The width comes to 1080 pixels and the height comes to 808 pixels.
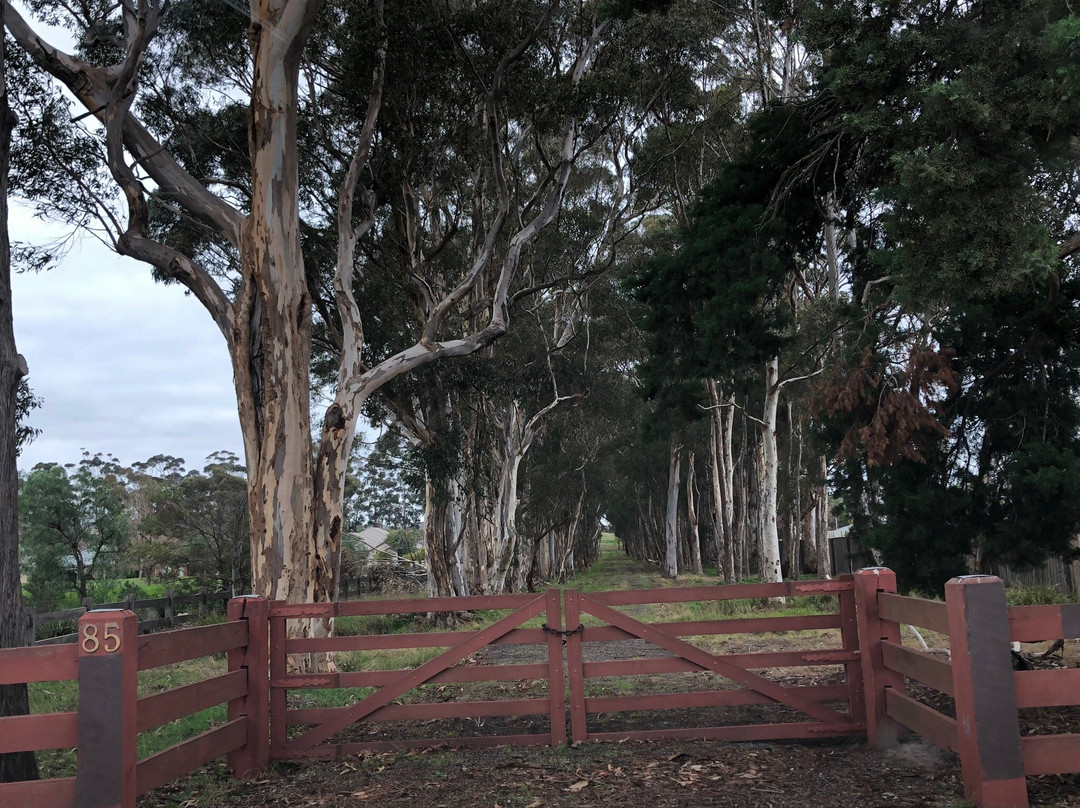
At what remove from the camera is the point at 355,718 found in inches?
269

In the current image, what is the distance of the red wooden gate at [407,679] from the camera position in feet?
22.4

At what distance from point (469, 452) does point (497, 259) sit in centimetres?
496

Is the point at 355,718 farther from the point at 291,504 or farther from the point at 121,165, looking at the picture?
the point at 121,165

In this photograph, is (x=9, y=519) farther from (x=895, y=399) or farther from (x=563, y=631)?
(x=895, y=399)

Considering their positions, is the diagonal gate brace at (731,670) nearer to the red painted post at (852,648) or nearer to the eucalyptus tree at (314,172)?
the red painted post at (852,648)

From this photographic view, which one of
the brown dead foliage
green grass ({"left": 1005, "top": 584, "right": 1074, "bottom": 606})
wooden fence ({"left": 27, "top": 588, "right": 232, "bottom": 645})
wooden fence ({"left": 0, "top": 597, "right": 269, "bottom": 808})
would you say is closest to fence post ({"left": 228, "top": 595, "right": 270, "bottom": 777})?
wooden fence ({"left": 0, "top": 597, "right": 269, "bottom": 808})

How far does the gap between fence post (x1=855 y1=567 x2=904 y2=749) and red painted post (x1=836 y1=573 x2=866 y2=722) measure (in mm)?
99

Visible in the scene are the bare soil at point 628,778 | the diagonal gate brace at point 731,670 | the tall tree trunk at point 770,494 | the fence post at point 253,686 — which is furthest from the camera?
the tall tree trunk at point 770,494

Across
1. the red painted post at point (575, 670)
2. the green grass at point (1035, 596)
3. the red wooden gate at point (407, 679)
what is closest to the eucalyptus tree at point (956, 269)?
Result: the green grass at point (1035, 596)

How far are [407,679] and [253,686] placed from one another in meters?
1.10

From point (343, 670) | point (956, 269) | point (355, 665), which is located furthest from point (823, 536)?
point (956, 269)

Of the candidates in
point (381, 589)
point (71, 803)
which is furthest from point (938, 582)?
point (381, 589)

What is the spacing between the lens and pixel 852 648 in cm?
692

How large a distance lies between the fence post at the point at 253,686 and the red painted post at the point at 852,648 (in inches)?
166
